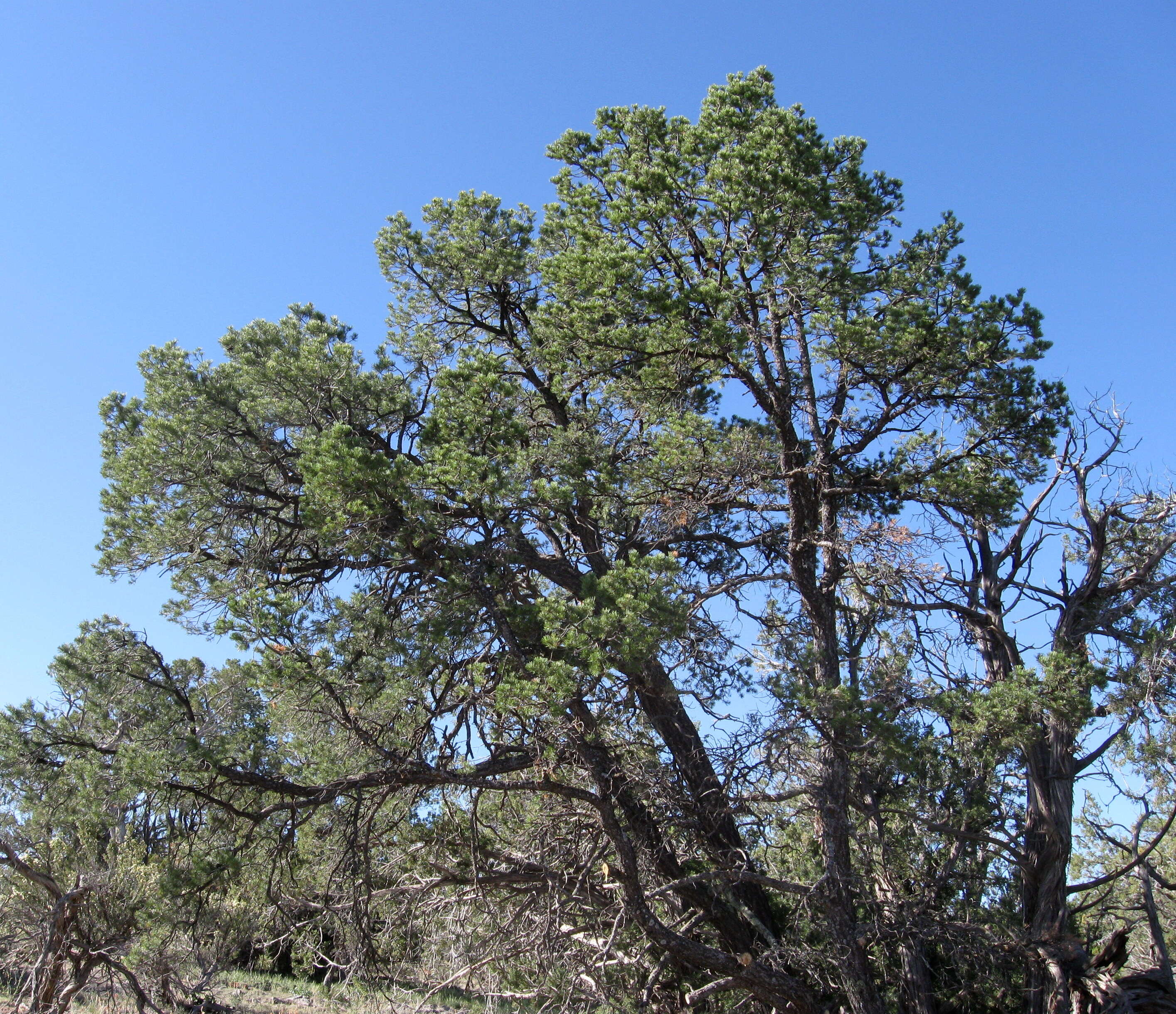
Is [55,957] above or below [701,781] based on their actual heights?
below

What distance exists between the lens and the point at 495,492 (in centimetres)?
838

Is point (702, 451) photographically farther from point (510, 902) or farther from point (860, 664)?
point (510, 902)

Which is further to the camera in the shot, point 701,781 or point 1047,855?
point 1047,855

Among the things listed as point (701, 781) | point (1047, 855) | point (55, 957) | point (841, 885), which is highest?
point (701, 781)

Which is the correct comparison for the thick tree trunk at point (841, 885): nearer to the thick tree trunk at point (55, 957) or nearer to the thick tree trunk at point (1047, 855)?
the thick tree trunk at point (1047, 855)

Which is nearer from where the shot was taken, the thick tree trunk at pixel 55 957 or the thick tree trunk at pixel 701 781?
the thick tree trunk at pixel 701 781

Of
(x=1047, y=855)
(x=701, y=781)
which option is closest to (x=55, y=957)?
(x=701, y=781)

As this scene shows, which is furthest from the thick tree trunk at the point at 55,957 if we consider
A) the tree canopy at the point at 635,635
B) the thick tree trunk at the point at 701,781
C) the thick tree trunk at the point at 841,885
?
the thick tree trunk at the point at 841,885

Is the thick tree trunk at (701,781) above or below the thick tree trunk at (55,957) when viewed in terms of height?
above

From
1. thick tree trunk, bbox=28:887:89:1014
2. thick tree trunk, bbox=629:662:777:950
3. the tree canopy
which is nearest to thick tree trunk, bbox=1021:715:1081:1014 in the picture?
the tree canopy

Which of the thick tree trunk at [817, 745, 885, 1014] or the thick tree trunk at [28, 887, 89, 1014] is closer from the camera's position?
the thick tree trunk at [817, 745, 885, 1014]

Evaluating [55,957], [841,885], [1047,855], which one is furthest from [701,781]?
[55,957]

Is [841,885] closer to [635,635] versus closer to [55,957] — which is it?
[635,635]

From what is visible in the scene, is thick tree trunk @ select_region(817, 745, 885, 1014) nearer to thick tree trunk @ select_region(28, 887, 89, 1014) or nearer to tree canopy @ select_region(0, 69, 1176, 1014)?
Answer: tree canopy @ select_region(0, 69, 1176, 1014)
